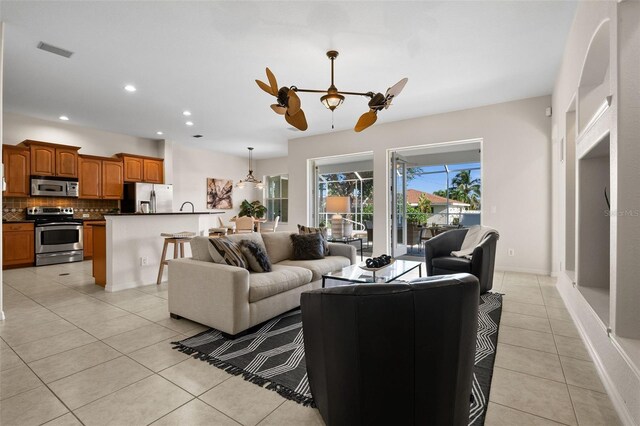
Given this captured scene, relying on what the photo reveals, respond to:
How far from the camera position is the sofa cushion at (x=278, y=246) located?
12.5 ft

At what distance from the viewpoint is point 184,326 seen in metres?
2.84

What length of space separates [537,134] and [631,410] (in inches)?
178

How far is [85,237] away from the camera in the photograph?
6410mm

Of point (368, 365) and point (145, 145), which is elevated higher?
point (145, 145)

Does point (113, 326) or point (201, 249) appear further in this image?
point (201, 249)

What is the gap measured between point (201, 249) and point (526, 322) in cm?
322

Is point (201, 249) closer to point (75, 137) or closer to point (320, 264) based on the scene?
point (320, 264)

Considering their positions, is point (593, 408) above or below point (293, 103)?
below

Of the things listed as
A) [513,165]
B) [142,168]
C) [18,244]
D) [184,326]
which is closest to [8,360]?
[184,326]

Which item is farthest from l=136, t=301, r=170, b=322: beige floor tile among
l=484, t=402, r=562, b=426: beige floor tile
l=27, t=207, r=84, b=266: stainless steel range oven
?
l=27, t=207, r=84, b=266: stainless steel range oven

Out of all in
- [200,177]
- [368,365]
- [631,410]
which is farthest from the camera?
[200,177]

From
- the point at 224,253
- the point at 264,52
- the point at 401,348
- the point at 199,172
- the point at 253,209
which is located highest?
the point at 264,52

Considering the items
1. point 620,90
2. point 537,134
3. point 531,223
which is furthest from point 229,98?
point 531,223

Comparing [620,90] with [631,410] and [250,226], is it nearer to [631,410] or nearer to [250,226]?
[631,410]
